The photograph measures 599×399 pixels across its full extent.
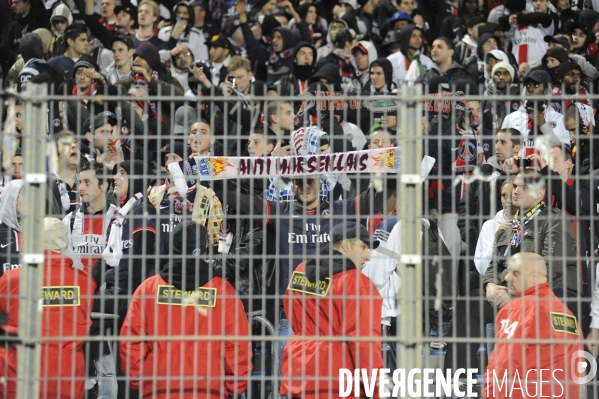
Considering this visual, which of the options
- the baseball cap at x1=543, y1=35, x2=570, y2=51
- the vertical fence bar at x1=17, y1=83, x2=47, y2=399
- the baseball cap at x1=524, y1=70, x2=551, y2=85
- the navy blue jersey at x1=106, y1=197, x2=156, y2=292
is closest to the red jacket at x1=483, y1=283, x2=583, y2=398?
the navy blue jersey at x1=106, y1=197, x2=156, y2=292

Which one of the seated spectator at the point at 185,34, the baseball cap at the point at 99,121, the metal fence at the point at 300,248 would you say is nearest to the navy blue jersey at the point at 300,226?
the metal fence at the point at 300,248

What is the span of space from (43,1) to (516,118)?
11.7m

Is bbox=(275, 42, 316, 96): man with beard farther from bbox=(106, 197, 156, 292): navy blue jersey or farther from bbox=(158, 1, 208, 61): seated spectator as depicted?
bbox=(106, 197, 156, 292): navy blue jersey

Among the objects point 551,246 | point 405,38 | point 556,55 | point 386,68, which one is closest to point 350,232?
point 551,246

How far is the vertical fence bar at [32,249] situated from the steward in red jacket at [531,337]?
2.54m

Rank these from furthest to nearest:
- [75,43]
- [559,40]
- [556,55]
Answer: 1. [559,40]
2. [75,43]
3. [556,55]

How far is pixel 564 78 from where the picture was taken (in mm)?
13414

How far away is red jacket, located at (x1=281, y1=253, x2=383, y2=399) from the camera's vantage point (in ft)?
22.2

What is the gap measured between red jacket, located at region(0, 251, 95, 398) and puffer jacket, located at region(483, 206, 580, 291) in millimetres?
2459

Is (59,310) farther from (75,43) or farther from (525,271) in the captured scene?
(75,43)

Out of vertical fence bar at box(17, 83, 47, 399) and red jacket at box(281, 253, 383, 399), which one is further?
red jacket at box(281, 253, 383, 399)

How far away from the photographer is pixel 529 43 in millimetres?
15719

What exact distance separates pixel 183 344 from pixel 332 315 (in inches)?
35.7

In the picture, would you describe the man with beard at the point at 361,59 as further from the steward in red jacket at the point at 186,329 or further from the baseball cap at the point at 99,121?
the steward in red jacket at the point at 186,329
